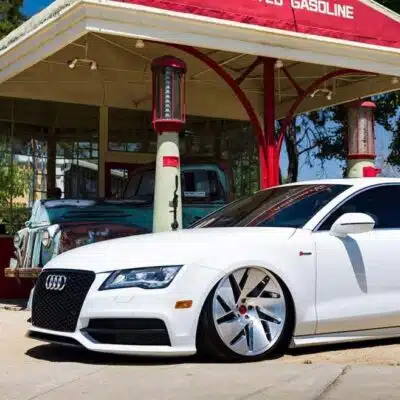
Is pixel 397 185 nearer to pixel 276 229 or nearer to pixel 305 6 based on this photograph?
pixel 276 229

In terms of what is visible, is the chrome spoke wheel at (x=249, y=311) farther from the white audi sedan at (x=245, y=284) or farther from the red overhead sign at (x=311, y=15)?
the red overhead sign at (x=311, y=15)

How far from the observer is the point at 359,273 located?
21.0ft

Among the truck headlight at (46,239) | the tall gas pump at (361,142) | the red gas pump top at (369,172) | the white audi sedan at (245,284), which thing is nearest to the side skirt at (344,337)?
the white audi sedan at (245,284)

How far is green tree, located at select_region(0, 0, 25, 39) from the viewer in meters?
20.5

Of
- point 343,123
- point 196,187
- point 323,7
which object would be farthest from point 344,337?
point 343,123

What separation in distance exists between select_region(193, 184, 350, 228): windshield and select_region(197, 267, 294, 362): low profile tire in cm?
72

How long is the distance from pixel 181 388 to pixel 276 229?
1.84 meters

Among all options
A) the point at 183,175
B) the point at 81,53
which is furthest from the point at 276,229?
the point at 81,53

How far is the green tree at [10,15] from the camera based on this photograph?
20.5m

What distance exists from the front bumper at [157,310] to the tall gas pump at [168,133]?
160 inches

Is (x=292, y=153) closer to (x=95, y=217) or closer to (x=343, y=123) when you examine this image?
(x=343, y=123)

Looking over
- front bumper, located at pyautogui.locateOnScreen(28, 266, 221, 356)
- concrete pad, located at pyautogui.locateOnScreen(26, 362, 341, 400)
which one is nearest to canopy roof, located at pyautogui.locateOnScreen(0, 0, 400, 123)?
front bumper, located at pyautogui.locateOnScreen(28, 266, 221, 356)

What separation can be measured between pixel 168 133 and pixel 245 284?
14.2ft

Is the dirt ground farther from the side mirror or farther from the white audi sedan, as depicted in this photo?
the side mirror
